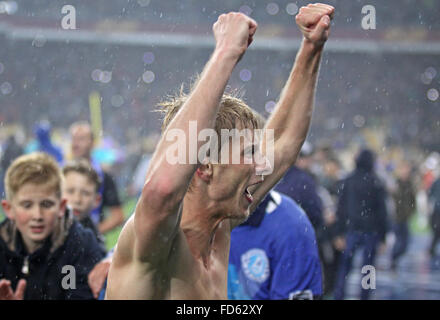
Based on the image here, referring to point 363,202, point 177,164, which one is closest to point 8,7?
point 363,202

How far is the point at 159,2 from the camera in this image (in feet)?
109

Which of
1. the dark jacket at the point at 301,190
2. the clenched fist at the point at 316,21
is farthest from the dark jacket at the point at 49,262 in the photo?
the dark jacket at the point at 301,190

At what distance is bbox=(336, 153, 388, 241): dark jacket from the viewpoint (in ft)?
27.5

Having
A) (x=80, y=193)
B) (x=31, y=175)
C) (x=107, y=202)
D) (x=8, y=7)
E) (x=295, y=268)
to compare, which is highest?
(x=8, y=7)

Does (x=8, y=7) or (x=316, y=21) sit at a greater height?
Result: (x=8, y=7)

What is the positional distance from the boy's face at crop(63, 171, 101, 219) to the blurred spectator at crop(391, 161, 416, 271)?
285 inches

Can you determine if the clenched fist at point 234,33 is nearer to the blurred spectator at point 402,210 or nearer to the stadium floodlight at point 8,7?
the blurred spectator at point 402,210

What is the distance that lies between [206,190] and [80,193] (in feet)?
10.0

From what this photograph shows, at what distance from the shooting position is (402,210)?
40.1ft

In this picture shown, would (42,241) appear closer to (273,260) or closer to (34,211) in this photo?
(34,211)

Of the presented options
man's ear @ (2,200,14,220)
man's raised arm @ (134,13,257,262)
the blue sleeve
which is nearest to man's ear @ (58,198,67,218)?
man's ear @ (2,200,14,220)

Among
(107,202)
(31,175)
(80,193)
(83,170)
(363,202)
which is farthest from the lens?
(363,202)

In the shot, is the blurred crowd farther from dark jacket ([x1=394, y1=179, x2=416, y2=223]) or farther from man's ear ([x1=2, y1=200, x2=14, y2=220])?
man's ear ([x1=2, y1=200, x2=14, y2=220])
